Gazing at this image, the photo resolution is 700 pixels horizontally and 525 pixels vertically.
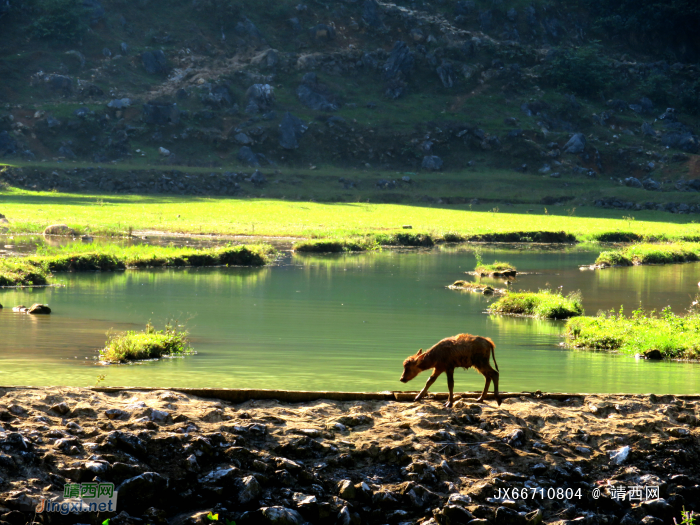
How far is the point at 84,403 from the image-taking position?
1092 cm

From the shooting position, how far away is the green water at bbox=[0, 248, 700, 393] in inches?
645

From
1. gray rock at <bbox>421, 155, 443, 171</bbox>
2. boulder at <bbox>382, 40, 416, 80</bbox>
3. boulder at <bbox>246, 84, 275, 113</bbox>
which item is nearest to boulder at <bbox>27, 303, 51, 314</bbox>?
gray rock at <bbox>421, 155, 443, 171</bbox>

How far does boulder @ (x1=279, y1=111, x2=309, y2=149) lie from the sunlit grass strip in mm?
48360

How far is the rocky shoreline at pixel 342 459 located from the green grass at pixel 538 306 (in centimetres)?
1394

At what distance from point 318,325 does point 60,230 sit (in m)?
27.6

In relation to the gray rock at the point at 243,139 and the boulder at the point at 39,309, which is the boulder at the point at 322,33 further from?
the boulder at the point at 39,309

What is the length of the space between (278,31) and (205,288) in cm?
8211

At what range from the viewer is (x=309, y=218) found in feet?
197

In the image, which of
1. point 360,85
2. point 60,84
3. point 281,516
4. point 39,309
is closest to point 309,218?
point 39,309

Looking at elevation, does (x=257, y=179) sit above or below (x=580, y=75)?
below

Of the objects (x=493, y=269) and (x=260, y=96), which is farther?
(x=260, y=96)

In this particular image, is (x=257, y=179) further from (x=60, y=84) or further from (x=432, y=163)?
(x=60, y=84)

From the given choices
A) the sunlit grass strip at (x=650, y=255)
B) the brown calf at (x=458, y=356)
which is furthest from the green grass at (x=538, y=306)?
the sunlit grass strip at (x=650, y=255)

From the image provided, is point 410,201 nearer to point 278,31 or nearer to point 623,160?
point 623,160
